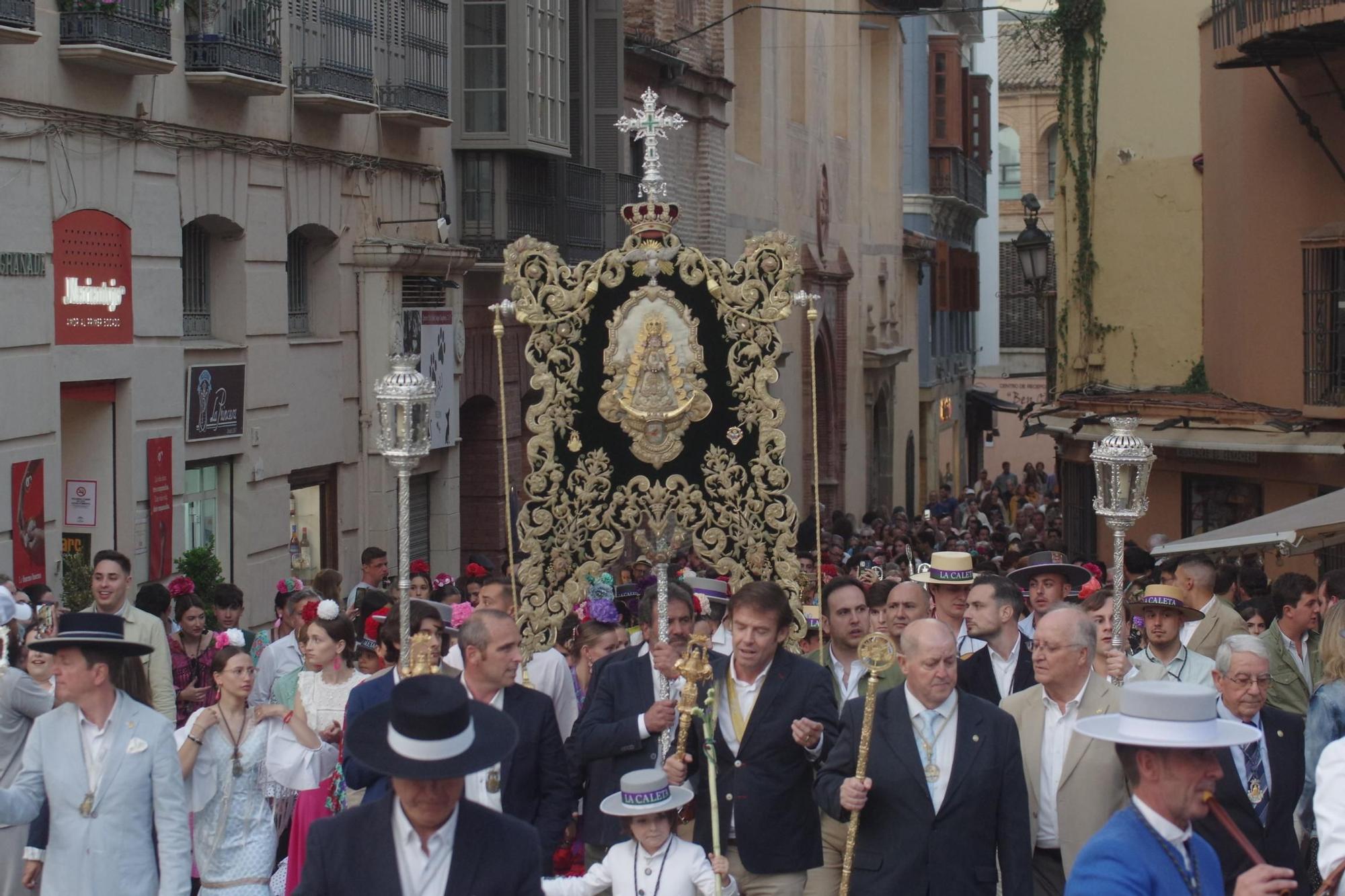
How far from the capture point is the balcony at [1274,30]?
17.2 meters

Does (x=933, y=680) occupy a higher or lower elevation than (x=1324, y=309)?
lower

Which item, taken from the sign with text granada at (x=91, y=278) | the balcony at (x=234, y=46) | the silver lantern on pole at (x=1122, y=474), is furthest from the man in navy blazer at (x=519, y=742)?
the balcony at (x=234, y=46)

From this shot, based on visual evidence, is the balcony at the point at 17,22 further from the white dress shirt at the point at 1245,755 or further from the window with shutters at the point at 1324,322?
the window with shutters at the point at 1324,322

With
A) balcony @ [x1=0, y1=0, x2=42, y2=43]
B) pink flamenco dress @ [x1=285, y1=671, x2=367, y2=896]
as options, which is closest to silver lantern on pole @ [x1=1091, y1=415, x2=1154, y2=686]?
pink flamenco dress @ [x1=285, y1=671, x2=367, y2=896]

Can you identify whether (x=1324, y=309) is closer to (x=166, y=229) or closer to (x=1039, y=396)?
(x=166, y=229)

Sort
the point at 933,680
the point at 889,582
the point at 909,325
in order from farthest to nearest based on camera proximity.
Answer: the point at 909,325
the point at 889,582
the point at 933,680

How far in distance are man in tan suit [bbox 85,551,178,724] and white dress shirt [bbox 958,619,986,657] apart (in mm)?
3897

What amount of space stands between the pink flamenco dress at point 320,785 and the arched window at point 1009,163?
182 ft

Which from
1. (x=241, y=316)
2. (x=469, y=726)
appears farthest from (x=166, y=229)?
(x=469, y=726)

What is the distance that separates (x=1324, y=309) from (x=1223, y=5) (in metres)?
3.25

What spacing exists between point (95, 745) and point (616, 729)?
212 centimetres

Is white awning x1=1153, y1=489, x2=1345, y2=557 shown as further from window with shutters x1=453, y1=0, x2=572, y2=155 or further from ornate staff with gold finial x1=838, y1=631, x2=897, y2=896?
window with shutters x1=453, y1=0, x2=572, y2=155

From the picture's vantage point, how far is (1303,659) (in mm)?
10234

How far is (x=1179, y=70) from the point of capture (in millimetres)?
23828
